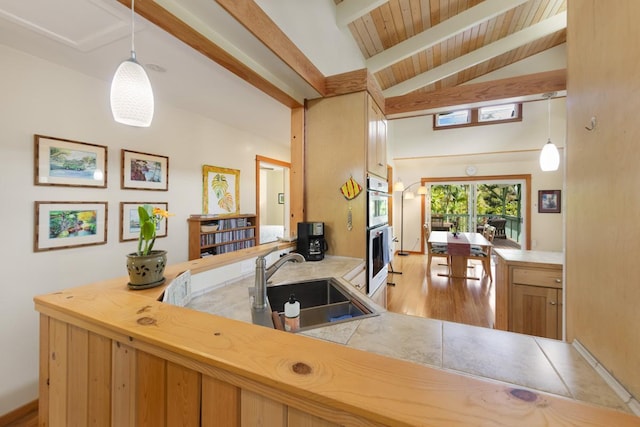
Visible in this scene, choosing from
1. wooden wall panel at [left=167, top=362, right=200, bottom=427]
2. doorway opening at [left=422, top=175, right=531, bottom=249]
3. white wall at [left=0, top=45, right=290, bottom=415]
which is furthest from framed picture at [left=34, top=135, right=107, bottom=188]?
doorway opening at [left=422, top=175, right=531, bottom=249]

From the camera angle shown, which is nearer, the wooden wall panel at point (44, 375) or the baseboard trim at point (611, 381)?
the baseboard trim at point (611, 381)

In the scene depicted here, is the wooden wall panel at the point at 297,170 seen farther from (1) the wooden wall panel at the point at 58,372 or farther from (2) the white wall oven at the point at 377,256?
(1) the wooden wall panel at the point at 58,372

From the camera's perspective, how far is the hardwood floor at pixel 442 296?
316 cm

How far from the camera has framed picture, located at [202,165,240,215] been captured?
11.6 ft

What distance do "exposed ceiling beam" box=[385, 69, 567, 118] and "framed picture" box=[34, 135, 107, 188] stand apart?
310 cm

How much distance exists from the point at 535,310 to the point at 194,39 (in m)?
3.20

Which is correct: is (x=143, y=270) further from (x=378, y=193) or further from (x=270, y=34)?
(x=378, y=193)

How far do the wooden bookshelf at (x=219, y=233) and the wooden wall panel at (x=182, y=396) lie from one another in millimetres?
2934

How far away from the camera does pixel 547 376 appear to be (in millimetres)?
711

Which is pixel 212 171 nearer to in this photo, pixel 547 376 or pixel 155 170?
pixel 155 170

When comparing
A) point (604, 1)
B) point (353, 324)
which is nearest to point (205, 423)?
point (353, 324)

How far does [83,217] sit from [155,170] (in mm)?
856

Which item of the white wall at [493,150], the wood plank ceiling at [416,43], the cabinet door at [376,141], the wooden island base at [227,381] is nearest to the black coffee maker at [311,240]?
→ the cabinet door at [376,141]

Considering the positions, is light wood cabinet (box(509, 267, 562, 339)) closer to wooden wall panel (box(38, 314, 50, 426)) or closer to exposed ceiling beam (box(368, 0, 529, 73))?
wooden wall panel (box(38, 314, 50, 426))
